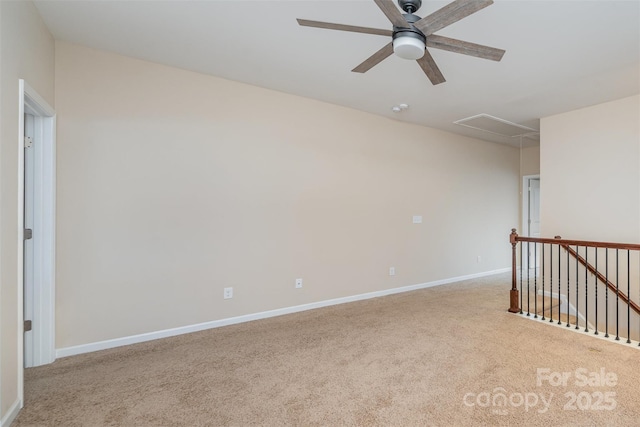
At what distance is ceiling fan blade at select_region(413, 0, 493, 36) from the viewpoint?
1.54m

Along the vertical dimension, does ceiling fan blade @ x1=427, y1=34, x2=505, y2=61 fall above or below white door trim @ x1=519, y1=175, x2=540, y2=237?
above

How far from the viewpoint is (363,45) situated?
2674 millimetres

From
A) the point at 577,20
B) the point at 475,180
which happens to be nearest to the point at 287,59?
the point at 577,20

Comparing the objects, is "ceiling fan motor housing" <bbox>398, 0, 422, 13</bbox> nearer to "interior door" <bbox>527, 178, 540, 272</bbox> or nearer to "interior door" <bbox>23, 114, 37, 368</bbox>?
"interior door" <bbox>23, 114, 37, 368</bbox>

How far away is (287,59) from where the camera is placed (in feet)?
9.66

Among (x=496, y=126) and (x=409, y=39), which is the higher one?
(x=496, y=126)

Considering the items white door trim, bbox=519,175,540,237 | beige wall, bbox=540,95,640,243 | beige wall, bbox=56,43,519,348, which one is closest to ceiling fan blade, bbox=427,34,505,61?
beige wall, bbox=56,43,519,348

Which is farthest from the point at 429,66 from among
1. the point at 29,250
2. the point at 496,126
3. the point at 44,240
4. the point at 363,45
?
the point at 496,126

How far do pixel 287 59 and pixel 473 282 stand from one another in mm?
4669

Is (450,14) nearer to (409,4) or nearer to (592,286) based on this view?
(409,4)

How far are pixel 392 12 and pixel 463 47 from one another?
58 centimetres

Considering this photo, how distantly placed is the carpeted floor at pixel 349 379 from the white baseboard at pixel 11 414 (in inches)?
1.8

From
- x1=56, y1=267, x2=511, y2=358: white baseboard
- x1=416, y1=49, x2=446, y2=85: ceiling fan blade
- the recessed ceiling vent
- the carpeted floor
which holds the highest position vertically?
the recessed ceiling vent

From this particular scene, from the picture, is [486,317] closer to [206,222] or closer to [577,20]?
[577,20]
